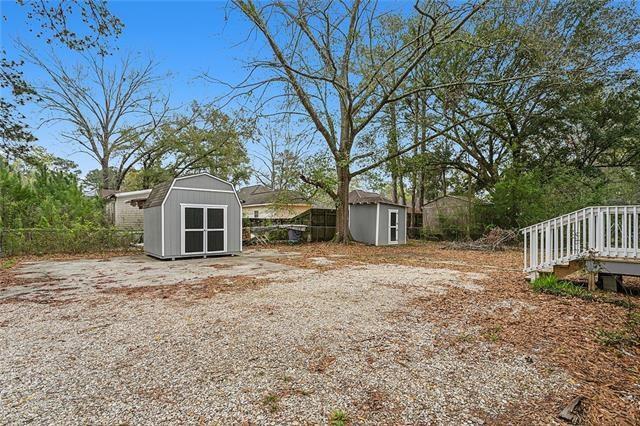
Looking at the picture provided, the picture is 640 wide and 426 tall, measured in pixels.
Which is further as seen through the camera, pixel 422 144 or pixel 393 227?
pixel 422 144

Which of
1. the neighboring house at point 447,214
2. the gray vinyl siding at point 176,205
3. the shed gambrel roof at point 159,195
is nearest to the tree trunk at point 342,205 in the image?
the gray vinyl siding at point 176,205

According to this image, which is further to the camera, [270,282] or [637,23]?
[637,23]

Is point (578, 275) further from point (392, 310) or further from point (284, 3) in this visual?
point (284, 3)

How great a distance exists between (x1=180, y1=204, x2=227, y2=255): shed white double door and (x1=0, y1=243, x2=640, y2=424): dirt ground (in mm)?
3858

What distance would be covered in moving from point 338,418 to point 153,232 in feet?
29.8

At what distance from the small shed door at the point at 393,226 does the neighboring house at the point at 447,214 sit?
2.90 metres

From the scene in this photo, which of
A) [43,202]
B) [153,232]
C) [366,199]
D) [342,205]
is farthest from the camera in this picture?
[366,199]

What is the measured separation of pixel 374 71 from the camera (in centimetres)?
1087

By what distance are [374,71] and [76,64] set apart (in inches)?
683

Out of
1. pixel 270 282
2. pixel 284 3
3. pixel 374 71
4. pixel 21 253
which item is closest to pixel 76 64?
pixel 21 253

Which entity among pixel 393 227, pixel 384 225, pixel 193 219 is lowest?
pixel 393 227

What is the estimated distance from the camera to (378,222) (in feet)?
47.4

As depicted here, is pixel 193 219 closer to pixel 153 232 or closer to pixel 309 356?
pixel 153 232

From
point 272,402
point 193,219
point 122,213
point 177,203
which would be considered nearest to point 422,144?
point 193,219
